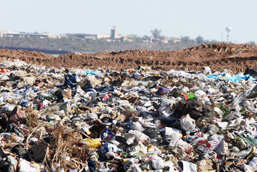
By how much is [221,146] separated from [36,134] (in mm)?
2367

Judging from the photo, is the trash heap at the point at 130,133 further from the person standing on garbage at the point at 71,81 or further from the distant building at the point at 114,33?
the distant building at the point at 114,33

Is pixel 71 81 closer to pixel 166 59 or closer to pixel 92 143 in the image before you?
pixel 92 143

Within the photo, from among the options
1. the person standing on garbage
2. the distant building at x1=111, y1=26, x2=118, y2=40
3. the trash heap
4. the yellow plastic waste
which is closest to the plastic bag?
the trash heap

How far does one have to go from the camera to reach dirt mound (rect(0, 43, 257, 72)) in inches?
648

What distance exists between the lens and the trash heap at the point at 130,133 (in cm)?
373

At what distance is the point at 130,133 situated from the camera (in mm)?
4414

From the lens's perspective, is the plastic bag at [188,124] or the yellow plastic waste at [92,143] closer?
the yellow plastic waste at [92,143]

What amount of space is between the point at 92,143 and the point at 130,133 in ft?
1.86

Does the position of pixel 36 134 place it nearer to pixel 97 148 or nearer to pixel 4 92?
pixel 97 148

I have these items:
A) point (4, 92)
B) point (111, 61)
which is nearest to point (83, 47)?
point (111, 61)

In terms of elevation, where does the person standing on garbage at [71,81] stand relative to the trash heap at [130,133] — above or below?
above

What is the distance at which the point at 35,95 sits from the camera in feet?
22.8

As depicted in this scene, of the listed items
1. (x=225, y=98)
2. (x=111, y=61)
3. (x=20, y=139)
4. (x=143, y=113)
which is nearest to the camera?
(x=20, y=139)

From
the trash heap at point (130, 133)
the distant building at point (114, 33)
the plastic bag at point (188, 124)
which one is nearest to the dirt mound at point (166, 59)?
the trash heap at point (130, 133)
